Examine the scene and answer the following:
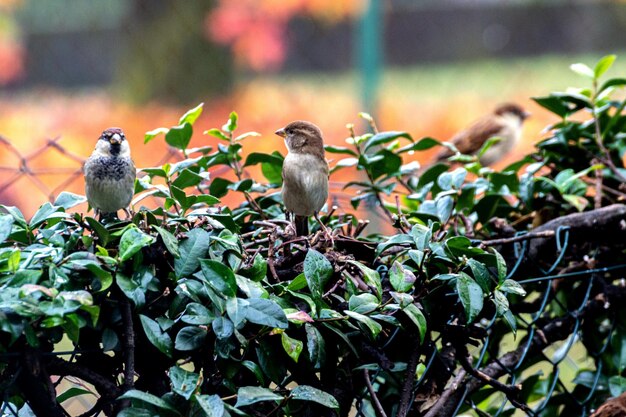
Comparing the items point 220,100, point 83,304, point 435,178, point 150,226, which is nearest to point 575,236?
point 435,178

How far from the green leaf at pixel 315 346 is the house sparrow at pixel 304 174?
0.79 ft

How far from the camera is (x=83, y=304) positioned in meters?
1.08

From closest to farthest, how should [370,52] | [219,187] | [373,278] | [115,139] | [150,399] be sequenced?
[150,399]
[373,278]
[219,187]
[115,139]
[370,52]

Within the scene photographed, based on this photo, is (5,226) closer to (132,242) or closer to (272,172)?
(132,242)

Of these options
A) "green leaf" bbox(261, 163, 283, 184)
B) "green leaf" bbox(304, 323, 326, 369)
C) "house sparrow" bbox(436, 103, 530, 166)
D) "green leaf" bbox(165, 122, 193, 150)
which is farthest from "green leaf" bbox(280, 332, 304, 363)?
"house sparrow" bbox(436, 103, 530, 166)

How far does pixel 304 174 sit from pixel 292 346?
27.0 inches

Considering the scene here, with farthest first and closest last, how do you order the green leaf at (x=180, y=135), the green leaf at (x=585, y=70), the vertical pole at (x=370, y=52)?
the vertical pole at (x=370, y=52), the green leaf at (x=585, y=70), the green leaf at (x=180, y=135)

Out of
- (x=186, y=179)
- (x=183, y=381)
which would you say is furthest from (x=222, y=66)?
(x=183, y=381)

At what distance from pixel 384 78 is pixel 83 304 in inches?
130

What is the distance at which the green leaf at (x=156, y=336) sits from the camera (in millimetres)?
1155

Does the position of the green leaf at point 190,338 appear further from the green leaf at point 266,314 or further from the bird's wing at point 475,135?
the bird's wing at point 475,135

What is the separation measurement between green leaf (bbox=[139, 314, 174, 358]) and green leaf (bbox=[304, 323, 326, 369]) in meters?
0.20

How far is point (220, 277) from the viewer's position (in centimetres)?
117

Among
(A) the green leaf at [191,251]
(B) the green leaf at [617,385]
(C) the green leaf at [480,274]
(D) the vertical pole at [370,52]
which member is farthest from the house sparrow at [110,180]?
(D) the vertical pole at [370,52]
